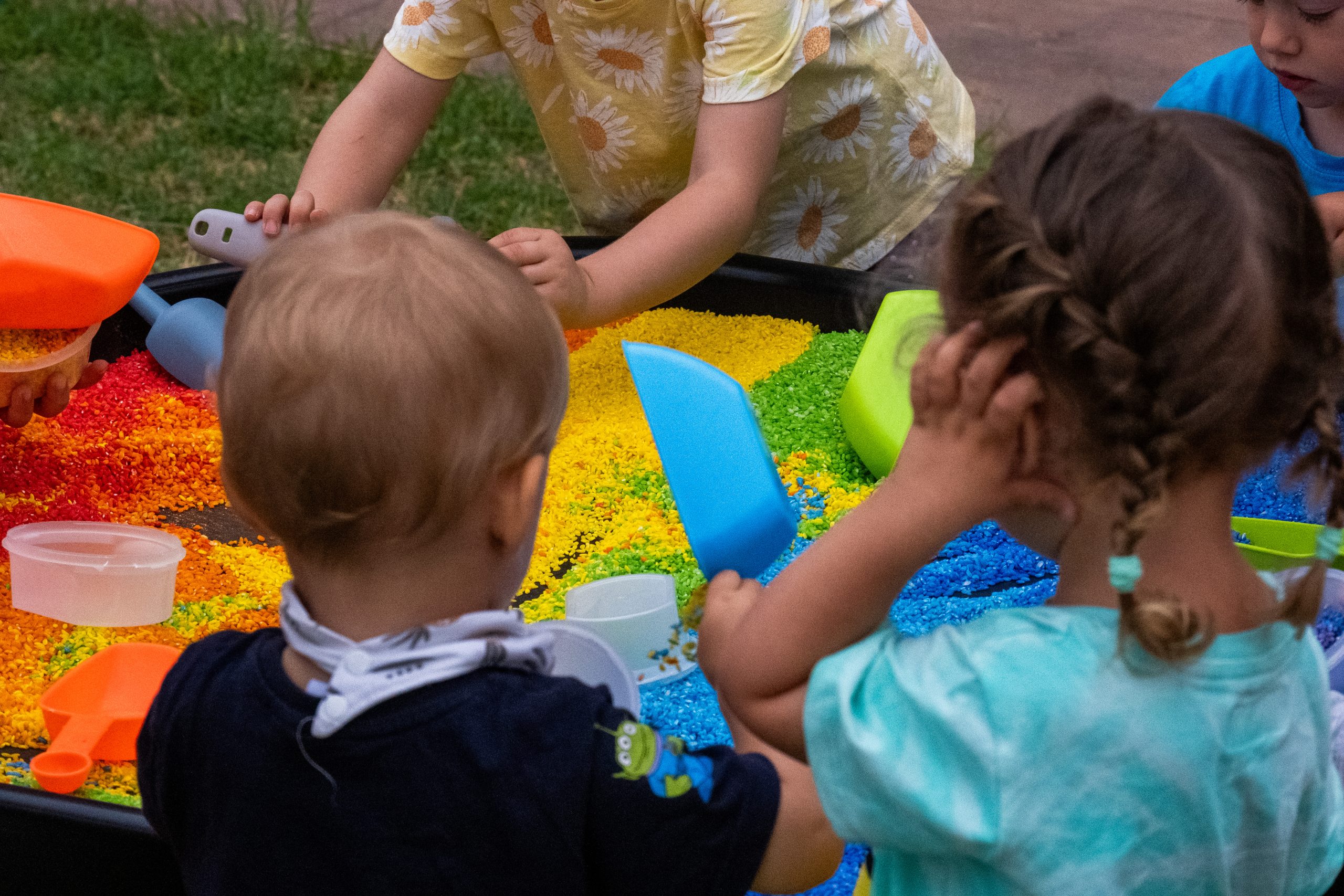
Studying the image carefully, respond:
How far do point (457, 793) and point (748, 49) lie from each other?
2.76 feet

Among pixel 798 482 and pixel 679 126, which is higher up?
pixel 679 126

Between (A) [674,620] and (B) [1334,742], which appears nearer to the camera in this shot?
(B) [1334,742]

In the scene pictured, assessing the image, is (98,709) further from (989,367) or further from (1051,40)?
(1051,40)

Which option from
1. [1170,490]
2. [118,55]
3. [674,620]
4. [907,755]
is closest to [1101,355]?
[1170,490]

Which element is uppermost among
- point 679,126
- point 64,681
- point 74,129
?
point 679,126

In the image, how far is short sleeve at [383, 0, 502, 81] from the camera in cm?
133

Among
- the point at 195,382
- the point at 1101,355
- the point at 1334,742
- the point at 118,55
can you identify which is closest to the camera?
the point at 1101,355

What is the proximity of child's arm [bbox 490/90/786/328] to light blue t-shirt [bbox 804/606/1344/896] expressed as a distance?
0.66 meters

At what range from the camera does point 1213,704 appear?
536 mm

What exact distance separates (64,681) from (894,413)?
69 centimetres

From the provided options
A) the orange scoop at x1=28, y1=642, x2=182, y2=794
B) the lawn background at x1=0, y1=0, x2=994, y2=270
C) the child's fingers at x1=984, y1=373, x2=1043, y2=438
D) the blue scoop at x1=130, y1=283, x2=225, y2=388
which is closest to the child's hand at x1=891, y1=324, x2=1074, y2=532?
the child's fingers at x1=984, y1=373, x2=1043, y2=438

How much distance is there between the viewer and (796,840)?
2.05 ft

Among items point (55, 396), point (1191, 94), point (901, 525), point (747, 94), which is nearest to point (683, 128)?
point (747, 94)

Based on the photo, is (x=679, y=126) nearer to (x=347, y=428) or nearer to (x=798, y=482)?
(x=798, y=482)
